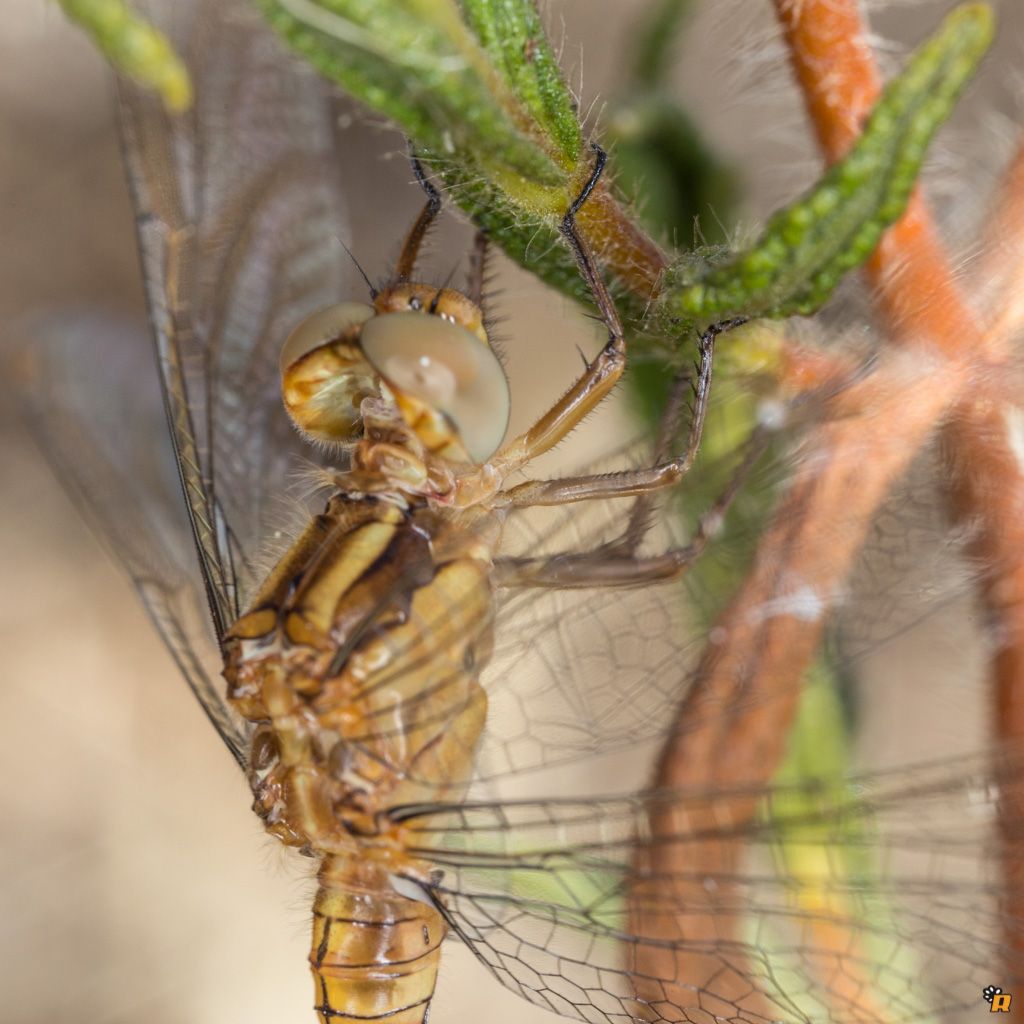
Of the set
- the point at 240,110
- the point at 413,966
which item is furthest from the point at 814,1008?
the point at 240,110

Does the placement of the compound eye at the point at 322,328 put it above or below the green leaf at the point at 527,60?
above

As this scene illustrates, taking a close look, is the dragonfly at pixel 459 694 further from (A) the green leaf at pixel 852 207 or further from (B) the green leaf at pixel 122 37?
(B) the green leaf at pixel 122 37

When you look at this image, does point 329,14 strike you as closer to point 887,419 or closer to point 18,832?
point 887,419

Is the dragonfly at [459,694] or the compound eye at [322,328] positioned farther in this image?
the compound eye at [322,328]

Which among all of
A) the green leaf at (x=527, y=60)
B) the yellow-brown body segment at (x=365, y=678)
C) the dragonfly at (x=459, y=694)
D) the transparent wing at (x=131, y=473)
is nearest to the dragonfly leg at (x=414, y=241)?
the dragonfly at (x=459, y=694)

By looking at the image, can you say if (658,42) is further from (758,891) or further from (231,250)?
(758,891)

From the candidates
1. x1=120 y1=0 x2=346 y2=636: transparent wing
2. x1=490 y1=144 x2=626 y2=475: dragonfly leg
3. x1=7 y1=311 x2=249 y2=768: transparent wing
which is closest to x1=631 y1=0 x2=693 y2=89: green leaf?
x1=120 y1=0 x2=346 y2=636: transparent wing

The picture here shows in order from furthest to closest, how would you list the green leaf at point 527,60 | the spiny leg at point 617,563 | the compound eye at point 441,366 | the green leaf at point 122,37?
the spiny leg at point 617,563, the compound eye at point 441,366, the green leaf at point 527,60, the green leaf at point 122,37
